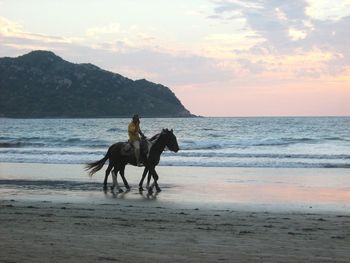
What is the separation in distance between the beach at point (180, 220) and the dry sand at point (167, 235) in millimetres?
11

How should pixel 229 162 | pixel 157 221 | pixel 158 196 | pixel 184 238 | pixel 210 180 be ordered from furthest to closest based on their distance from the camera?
pixel 229 162
pixel 210 180
pixel 158 196
pixel 157 221
pixel 184 238

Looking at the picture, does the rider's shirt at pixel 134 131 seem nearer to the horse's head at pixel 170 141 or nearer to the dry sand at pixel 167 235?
the horse's head at pixel 170 141

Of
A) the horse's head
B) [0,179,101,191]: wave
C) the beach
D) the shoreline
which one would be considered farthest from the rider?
[0,179,101,191]: wave

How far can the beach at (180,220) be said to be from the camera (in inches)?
237

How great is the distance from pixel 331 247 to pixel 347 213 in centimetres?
375

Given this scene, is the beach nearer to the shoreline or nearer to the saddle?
the shoreline

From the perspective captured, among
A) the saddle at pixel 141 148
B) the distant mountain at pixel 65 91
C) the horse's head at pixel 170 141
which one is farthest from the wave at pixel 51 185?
the distant mountain at pixel 65 91

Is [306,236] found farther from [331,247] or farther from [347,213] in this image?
[347,213]

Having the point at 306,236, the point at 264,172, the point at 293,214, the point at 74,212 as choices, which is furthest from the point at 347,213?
the point at 264,172

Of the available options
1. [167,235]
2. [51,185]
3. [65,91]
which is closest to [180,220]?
[167,235]

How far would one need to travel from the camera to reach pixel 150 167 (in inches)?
555

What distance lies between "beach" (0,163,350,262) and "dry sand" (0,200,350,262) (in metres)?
0.01

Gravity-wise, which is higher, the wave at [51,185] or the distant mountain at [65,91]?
the distant mountain at [65,91]

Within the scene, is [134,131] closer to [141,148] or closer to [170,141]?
[141,148]
